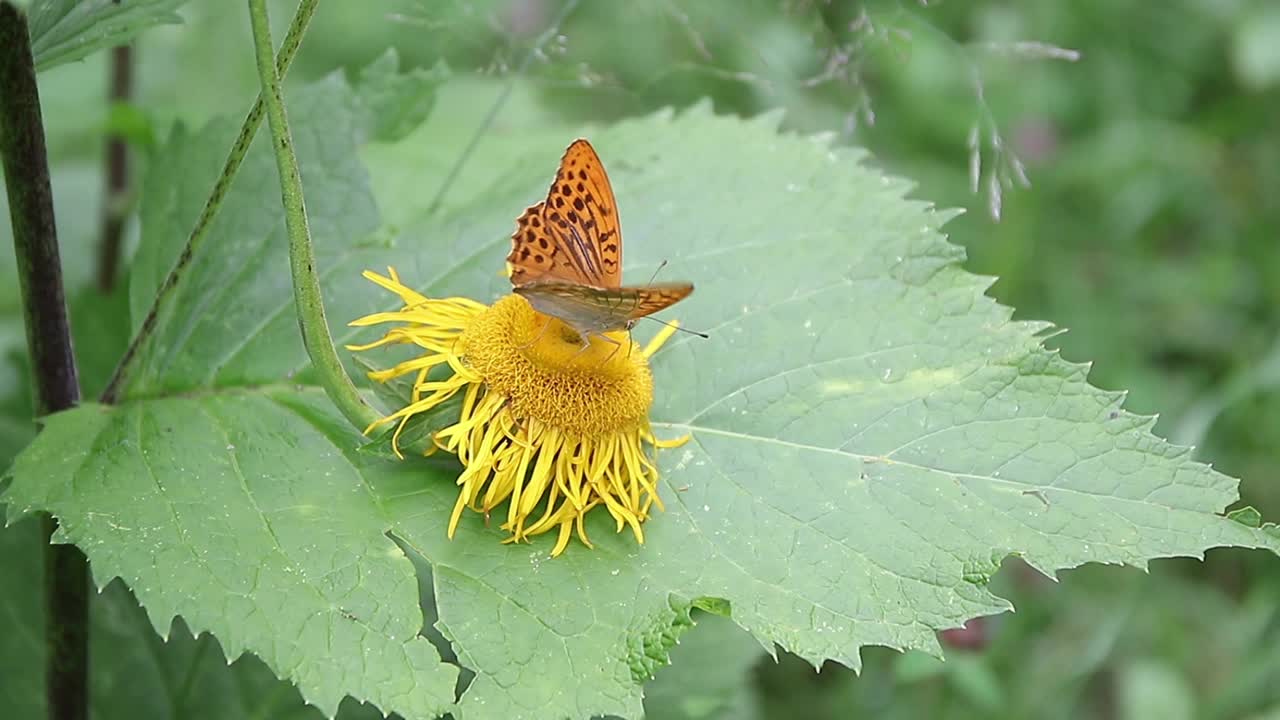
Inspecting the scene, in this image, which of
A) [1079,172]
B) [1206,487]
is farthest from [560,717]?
[1079,172]

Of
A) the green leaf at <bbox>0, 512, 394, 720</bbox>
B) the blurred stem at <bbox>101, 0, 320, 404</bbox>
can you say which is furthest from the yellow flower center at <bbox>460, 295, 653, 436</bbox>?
the green leaf at <bbox>0, 512, 394, 720</bbox>

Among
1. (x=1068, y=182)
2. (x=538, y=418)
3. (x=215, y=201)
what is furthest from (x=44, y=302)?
(x=1068, y=182)

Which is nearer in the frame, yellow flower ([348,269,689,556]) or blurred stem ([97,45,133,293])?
yellow flower ([348,269,689,556])

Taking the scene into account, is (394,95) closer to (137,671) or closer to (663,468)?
(663,468)

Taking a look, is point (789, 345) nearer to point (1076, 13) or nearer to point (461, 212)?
point (461, 212)

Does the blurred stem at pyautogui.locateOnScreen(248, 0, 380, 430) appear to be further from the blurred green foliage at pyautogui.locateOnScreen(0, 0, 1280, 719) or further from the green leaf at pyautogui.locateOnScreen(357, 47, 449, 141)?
the blurred green foliage at pyautogui.locateOnScreen(0, 0, 1280, 719)

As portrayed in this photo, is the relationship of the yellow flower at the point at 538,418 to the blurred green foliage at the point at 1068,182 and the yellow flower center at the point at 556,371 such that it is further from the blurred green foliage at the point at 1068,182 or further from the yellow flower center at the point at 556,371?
the blurred green foliage at the point at 1068,182

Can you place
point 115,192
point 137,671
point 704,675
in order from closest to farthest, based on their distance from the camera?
point 137,671
point 704,675
point 115,192
